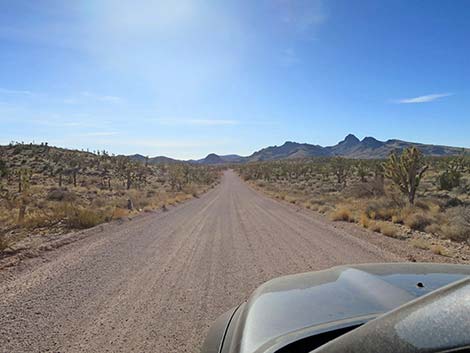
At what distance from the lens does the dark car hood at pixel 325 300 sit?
1.84 metres

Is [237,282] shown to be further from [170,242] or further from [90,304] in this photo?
[170,242]

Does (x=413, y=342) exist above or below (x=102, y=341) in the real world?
above

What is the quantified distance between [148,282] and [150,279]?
0.58 ft

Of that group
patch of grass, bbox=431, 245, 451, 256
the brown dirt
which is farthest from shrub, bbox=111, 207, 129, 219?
patch of grass, bbox=431, 245, 451, 256

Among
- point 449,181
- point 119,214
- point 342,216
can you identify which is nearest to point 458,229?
point 342,216

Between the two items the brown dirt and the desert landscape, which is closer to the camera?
the brown dirt

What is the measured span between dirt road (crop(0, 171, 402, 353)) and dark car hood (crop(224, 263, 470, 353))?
6.92 feet

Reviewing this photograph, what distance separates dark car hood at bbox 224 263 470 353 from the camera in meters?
1.84

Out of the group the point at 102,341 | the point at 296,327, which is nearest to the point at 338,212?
the point at 102,341

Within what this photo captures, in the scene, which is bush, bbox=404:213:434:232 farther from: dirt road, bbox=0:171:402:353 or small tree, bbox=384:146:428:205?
small tree, bbox=384:146:428:205

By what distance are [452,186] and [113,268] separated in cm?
2779

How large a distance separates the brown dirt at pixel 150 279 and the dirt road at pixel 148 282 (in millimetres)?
16

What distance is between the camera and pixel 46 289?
19.8 ft

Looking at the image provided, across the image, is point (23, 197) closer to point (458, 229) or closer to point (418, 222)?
point (418, 222)
